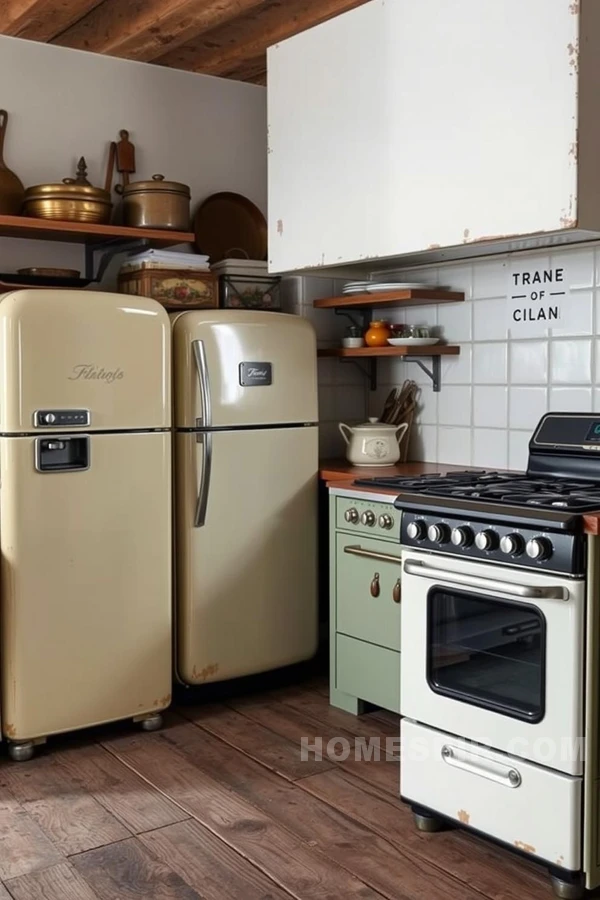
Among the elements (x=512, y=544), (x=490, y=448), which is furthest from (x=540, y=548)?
(x=490, y=448)

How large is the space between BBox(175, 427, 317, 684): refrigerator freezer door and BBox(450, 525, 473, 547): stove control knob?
1192 millimetres

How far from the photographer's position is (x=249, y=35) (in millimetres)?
3723

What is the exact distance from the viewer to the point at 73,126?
148 inches

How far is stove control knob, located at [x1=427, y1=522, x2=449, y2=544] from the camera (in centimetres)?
245

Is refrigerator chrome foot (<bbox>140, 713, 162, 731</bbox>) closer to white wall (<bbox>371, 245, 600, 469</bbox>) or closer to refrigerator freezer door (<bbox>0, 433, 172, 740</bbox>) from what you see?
refrigerator freezer door (<bbox>0, 433, 172, 740</bbox>)

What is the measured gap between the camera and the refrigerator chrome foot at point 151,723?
3.27 m

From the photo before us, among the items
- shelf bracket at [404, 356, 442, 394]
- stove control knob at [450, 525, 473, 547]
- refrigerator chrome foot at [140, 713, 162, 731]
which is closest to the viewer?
stove control knob at [450, 525, 473, 547]

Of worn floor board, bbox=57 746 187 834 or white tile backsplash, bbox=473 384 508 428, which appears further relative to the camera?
white tile backsplash, bbox=473 384 508 428

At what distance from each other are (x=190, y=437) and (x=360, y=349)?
30.1 inches

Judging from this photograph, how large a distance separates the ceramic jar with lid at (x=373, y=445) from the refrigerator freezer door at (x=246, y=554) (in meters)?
0.16

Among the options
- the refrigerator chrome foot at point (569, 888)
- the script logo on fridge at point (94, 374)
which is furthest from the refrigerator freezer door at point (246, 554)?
the refrigerator chrome foot at point (569, 888)

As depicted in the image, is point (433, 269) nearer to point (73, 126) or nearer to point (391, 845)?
point (73, 126)

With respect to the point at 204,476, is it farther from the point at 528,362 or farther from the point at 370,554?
the point at 528,362

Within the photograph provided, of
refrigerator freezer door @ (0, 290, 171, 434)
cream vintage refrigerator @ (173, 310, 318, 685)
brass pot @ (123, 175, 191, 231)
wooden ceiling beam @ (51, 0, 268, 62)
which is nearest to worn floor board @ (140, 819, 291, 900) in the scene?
cream vintage refrigerator @ (173, 310, 318, 685)
